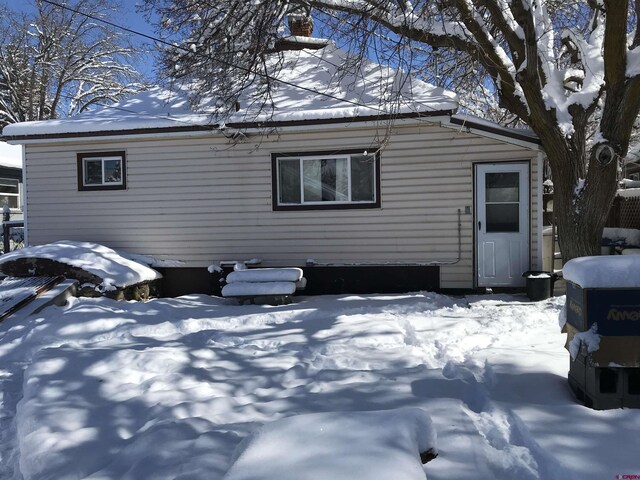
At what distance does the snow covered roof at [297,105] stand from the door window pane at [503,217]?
6.43 feet

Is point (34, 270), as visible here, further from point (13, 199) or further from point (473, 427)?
point (13, 199)

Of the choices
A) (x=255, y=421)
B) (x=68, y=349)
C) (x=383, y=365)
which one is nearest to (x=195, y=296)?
(x=68, y=349)

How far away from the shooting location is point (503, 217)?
952 centimetres

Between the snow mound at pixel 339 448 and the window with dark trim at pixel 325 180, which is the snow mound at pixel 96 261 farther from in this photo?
the snow mound at pixel 339 448

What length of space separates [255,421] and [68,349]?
2931 millimetres

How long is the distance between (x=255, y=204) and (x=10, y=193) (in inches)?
553

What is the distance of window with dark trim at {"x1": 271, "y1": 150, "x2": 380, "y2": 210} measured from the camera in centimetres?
987

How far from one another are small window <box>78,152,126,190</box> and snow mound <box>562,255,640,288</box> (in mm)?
8867

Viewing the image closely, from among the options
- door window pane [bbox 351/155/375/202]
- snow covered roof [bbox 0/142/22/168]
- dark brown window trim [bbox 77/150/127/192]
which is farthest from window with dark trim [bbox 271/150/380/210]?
snow covered roof [bbox 0/142/22/168]

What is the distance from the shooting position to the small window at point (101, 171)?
10609mm

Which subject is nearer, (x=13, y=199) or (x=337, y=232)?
(x=337, y=232)

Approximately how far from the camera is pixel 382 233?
9.80m

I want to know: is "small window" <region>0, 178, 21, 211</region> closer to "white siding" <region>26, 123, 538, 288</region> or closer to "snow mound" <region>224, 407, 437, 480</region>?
"white siding" <region>26, 123, 538, 288</region>

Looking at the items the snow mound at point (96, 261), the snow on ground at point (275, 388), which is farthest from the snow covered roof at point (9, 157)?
the snow on ground at point (275, 388)
